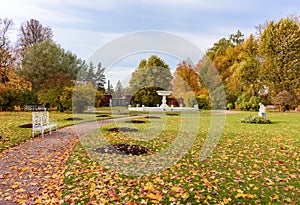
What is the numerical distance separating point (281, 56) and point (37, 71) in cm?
2786

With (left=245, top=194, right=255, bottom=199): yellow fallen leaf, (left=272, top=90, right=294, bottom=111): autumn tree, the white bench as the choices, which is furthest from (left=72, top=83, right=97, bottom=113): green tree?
(left=245, top=194, right=255, bottom=199): yellow fallen leaf

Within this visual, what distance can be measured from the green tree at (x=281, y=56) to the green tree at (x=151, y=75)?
12.5 m

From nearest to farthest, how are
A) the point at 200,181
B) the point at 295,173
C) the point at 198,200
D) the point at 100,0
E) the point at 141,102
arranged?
the point at 198,200 < the point at 200,181 < the point at 295,173 < the point at 100,0 < the point at 141,102

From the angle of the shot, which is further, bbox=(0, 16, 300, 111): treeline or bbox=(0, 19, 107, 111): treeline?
bbox=(0, 16, 300, 111): treeline

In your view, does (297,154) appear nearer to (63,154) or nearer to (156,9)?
(63,154)

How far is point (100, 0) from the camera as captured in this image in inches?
517

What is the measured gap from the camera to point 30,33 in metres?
33.7

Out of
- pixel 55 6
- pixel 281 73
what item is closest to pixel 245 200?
pixel 55 6

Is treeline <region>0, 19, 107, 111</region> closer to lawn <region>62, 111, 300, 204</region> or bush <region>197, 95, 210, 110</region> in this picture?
bush <region>197, 95, 210, 110</region>

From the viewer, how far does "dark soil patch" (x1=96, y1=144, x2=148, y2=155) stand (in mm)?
6676

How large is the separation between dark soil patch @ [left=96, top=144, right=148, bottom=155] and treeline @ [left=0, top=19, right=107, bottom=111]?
11.8 meters

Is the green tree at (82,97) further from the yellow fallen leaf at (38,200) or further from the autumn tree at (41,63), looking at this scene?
the yellow fallen leaf at (38,200)

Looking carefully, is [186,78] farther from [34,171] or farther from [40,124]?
[34,171]

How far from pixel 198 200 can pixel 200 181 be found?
0.81 metres
